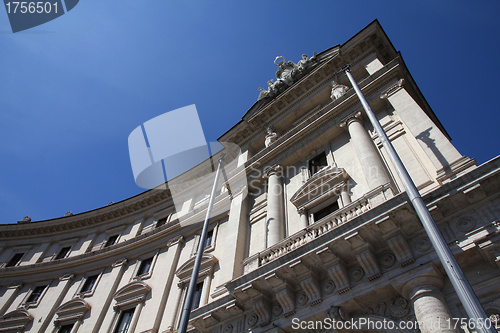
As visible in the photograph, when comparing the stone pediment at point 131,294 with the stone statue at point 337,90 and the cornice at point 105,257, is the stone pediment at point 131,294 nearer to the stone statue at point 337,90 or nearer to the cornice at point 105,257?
the cornice at point 105,257

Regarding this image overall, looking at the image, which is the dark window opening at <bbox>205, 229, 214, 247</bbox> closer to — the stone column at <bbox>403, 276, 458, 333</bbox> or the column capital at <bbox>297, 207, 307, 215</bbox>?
the column capital at <bbox>297, 207, 307, 215</bbox>

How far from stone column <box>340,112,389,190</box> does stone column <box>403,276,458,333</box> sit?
436 centimetres

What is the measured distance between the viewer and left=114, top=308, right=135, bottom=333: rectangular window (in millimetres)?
18875

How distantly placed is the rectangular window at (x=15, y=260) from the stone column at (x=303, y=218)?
27992 millimetres

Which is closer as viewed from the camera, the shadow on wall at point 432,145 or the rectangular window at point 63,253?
the shadow on wall at point 432,145

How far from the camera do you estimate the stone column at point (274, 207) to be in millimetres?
15069

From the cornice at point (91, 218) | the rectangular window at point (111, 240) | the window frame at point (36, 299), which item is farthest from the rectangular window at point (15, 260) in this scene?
the rectangular window at point (111, 240)

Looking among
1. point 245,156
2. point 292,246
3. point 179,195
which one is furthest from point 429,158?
point 179,195

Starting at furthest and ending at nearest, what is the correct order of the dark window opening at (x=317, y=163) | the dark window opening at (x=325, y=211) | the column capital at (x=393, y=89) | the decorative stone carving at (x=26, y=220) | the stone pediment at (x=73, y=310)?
the decorative stone carving at (x=26, y=220), the stone pediment at (x=73, y=310), the dark window opening at (x=317, y=163), the column capital at (x=393, y=89), the dark window opening at (x=325, y=211)

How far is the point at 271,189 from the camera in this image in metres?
18.0

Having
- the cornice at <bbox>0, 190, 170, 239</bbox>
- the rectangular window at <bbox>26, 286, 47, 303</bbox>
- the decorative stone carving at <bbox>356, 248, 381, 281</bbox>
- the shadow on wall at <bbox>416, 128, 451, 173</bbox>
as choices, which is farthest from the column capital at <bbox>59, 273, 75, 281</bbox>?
the shadow on wall at <bbox>416, 128, 451, 173</bbox>

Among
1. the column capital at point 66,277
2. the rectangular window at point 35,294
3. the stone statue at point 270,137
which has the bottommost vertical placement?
the rectangular window at point 35,294

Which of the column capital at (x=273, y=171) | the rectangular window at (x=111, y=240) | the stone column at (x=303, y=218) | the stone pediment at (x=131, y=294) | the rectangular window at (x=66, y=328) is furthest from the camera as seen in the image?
the rectangular window at (x=111, y=240)

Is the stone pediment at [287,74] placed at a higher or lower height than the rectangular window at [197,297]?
higher
